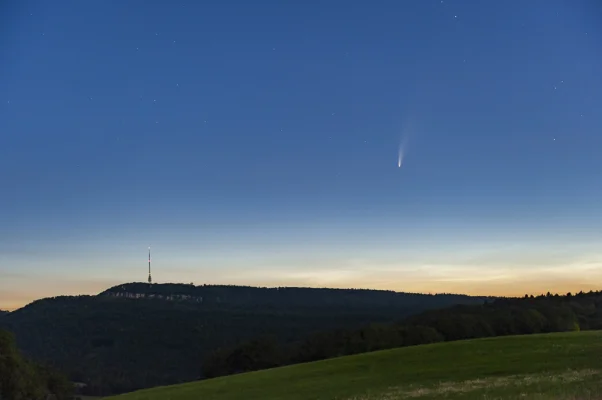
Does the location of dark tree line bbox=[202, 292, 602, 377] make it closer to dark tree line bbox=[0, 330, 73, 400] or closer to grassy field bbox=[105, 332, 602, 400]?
dark tree line bbox=[0, 330, 73, 400]

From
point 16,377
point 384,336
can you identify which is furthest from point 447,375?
point 16,377

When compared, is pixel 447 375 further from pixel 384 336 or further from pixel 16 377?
pixel 16 377

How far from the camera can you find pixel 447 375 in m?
39.4

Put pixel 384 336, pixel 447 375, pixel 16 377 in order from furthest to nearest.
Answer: pixel 384 336 < pixel 16 377 < pixel 447 375

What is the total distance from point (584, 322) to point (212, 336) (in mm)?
118881

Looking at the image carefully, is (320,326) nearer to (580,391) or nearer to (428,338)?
(428,338)

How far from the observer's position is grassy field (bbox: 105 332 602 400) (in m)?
28.7

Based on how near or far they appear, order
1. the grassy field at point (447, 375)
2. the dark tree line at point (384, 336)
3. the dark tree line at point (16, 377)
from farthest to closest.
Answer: the dark tree line at point (384, 336) → the dark tree line at point (16, 377) → the grassy field at point (447, 375)

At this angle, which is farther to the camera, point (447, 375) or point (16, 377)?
point (16, 377)

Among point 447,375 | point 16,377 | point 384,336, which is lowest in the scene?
point 16,377

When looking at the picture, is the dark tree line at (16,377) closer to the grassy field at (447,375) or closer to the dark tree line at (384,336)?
the dark tree line at (384,336)

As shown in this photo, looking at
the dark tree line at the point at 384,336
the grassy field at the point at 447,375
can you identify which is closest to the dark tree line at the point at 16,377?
the dark tree line at the point at 384,336

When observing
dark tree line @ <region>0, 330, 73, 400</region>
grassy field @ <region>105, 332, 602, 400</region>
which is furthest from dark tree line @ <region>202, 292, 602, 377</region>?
grassy field @ <region>105, 332, 602, 400</region>

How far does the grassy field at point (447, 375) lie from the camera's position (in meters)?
28.7
